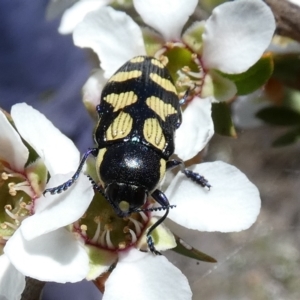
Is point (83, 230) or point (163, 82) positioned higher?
point (163, 82)

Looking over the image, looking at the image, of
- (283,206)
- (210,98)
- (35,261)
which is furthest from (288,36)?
(283,206)

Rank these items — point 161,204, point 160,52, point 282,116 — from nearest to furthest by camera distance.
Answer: point 161,204
point 160,52
point 282,116

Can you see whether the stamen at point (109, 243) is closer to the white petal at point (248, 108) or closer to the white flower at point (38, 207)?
the white flower at point (38, 207)

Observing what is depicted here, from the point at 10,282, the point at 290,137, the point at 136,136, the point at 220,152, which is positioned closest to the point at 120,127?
the point at 136,136

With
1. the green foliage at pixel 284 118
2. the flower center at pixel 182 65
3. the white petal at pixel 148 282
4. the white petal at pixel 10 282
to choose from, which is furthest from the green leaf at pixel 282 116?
the white petal at pixel 10 282

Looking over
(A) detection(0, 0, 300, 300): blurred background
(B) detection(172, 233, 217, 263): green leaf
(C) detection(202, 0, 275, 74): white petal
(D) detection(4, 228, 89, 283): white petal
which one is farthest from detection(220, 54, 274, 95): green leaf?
(A) detection(0, 0, 300, 300): blurred background

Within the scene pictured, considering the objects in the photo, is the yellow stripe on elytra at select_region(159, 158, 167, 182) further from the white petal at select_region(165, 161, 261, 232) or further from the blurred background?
the blurred background

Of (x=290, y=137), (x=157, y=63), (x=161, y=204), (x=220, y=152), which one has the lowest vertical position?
(x=220, y=152)

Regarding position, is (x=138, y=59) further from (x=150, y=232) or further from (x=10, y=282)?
(x=10, y=282)
